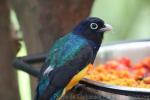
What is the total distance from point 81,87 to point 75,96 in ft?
1.12

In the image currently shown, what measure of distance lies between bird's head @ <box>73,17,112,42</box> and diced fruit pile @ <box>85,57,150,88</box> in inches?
6.2

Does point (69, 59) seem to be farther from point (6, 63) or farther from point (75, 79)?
point (6, 63)

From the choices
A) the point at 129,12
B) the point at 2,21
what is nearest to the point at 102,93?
the point at 2,21

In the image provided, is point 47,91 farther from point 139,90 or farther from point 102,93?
point 139,90

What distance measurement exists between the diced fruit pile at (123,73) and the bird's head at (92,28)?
0.16 meters

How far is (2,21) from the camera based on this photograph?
418 cm

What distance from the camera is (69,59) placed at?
316 centimetres

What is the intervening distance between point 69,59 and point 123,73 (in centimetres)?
41

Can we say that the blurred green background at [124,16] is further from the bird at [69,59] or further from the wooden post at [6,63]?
the bird at [69,59]

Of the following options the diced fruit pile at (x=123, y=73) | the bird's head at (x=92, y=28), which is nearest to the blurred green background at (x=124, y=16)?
the diced fruit pile at (x=123, y=73)

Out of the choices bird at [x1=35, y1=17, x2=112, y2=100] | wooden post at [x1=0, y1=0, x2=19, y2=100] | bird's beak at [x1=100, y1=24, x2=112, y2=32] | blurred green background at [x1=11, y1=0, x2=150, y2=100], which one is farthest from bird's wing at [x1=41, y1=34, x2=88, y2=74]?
blurred green background at [x1=11, y1=0, x2=150, y2=100]

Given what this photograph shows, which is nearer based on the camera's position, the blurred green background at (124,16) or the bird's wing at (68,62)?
the bird's wing at (68,62)

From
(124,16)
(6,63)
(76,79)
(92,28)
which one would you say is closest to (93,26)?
(92,28)

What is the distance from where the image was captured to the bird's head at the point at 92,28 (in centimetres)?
330
